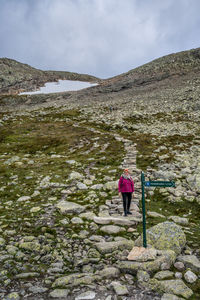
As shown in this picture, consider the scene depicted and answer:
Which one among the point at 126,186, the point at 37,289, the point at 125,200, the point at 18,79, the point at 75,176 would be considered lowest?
the point at 37,289

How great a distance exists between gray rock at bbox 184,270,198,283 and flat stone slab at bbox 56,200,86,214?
5582mm

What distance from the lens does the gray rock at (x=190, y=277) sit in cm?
564

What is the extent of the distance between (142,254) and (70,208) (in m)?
4.64

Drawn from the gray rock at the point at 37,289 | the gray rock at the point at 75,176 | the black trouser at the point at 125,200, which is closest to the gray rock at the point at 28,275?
the gray rock at the point at 37,289

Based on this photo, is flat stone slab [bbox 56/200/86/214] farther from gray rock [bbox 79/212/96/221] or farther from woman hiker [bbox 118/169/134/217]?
woman hiker [bbox 118/169/134/217]

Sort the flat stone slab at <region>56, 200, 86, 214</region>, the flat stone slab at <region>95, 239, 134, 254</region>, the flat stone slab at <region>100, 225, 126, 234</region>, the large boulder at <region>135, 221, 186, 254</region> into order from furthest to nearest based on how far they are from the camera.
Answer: the flat stone slab at <region>56, 200, 86, 214</region> < the flat stone slab at <region>100, 225, 126, 234</region> < the flat stone slab at <region>95, 239, 134, 254</region> < the large boulder at <region>135, 221, 186, 254</region>

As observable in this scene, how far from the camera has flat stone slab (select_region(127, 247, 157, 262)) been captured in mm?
6484

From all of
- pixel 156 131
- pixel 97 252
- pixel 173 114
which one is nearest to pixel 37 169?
pixel 97 252

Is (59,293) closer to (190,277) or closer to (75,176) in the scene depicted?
(190,277)

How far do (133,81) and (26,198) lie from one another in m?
68.8

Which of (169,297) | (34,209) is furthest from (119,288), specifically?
(34,209)

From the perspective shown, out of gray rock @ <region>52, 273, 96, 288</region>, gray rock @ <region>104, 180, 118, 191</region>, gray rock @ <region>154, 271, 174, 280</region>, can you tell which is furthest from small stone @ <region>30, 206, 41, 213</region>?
gray rock @ <region>154, 271, 174, 280</region>

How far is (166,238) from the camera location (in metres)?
7.21

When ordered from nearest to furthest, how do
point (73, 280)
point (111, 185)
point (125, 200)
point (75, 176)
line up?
point (73, 280), point (125, 200), point (111, 185), point (75, 176)
